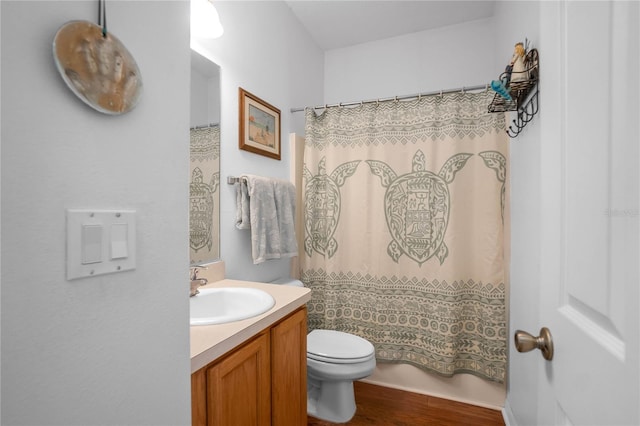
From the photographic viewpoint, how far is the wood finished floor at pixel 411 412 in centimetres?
164

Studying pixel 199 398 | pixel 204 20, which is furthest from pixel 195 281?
pixel 204 20

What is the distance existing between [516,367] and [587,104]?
1.57m

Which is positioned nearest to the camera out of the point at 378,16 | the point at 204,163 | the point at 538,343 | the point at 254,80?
the point at 538,343

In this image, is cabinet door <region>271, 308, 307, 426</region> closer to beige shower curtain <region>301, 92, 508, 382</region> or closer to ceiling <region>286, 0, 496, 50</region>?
beige shower curtain <region>301, 92, 508, 382</region>

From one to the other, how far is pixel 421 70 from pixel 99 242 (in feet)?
8.52

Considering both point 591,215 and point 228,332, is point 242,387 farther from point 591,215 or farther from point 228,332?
point 591,215

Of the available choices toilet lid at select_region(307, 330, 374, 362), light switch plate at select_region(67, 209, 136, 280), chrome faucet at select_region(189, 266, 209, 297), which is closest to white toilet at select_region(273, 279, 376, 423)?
toilet lid at select_region(307, 330, 374, 362)

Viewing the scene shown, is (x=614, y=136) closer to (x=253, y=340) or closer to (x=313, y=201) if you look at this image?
(x=253, y=340)

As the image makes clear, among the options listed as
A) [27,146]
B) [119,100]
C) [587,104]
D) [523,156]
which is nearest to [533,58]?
[523,156]

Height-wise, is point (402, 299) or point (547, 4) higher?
point (547, 4)

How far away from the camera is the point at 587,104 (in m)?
0.48

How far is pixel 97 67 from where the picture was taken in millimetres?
431

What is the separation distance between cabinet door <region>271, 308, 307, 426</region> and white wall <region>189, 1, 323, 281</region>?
1.87 feet

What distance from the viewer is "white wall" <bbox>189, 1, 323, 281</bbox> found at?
1.58 metres
